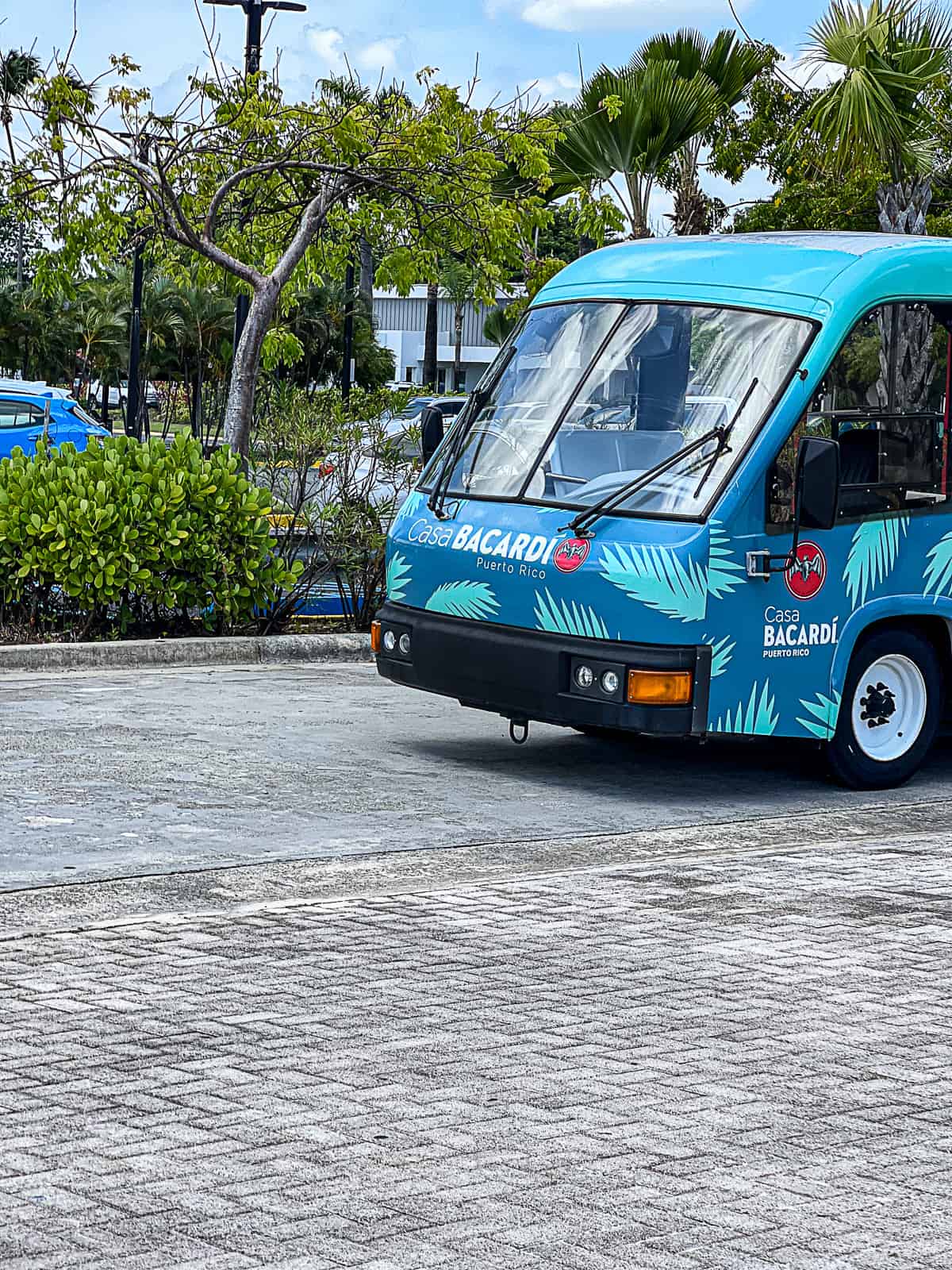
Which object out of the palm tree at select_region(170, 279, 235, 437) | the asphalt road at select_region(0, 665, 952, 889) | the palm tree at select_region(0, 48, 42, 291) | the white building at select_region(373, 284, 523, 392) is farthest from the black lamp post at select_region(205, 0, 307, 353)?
the white building at select_region(373, 284, 523, 392)

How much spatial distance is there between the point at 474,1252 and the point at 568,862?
3938mm

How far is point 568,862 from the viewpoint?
803 centimetres

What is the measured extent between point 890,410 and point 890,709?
1478mm

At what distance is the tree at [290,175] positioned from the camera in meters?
15.6

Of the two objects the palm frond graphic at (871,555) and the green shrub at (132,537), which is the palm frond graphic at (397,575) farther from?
the green shrub at (132,537)

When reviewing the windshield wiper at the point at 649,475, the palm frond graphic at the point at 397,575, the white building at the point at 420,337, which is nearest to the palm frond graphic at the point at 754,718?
the windshield wiper at the point at 649,475

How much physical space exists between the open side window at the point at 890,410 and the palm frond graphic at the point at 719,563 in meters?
0.60

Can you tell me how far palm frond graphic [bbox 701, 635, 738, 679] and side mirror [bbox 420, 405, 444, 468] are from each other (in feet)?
8.43

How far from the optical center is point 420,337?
97.9 metres

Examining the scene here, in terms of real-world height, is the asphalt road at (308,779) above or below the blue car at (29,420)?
below

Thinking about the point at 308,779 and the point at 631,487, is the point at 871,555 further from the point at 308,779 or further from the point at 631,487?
the point at 308,779

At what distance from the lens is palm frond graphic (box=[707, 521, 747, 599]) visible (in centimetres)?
884

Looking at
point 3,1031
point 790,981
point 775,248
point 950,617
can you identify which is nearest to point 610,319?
point 775,248

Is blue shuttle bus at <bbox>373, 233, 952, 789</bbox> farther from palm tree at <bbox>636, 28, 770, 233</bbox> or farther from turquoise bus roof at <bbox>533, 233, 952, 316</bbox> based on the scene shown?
palm tree at <bbox>636, 28, 770, 233</bbox>
